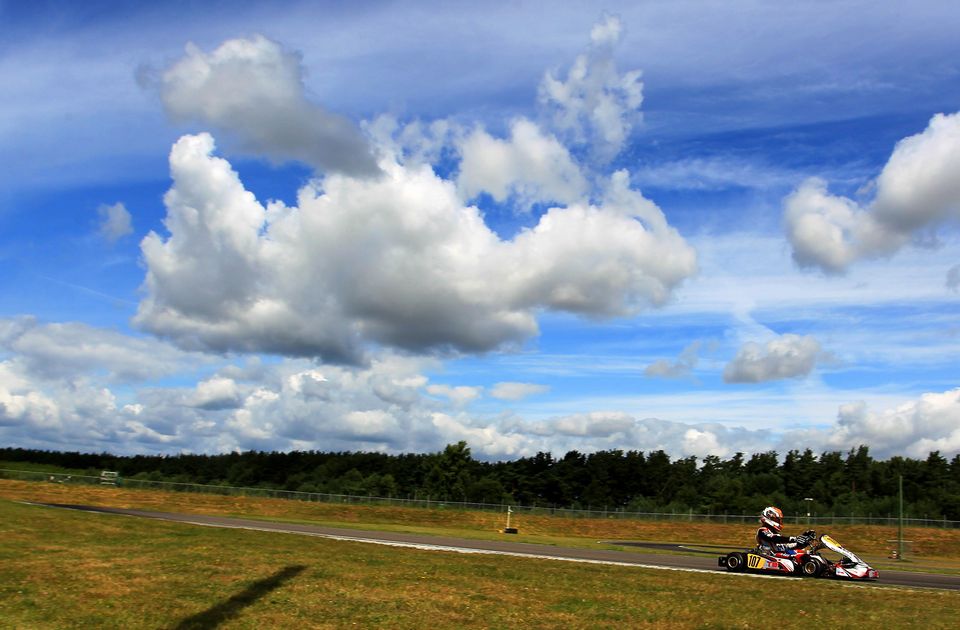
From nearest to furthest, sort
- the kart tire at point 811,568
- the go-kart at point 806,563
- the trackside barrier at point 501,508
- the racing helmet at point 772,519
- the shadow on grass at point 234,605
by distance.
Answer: the shadow on grass at point 234,605 < the go-kart at point 806,563 < the kart tire at point 811,568 < the racing helmet at point 772,519 < the trackside barrier at point 501,508

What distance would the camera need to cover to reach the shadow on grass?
1336 cm

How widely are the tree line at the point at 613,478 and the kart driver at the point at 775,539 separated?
81.5 meters

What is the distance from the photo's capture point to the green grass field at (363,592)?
14.0 metres

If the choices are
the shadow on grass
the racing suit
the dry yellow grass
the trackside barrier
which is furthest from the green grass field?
the trackside barrier

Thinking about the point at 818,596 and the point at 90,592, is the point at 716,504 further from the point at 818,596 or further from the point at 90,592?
the point at 90,592

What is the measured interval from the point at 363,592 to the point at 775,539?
1620 cm

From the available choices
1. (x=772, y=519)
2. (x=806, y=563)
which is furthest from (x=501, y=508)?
(x=806, y=563)

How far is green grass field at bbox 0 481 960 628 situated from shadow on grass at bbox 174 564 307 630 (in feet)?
0.11

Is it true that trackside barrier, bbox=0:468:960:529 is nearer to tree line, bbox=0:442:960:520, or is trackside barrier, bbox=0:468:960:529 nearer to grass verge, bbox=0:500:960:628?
tree line, bbox=0:442:960:520

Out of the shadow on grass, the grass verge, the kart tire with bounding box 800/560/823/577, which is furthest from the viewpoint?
the kart tire with bounding box 800/560/823/577

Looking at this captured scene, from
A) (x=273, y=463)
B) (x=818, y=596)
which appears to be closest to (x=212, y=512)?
(x=818, y=596)

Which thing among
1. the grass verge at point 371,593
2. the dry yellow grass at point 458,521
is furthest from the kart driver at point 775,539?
the dry yellow grass at point 458,521

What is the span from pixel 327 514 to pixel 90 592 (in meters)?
50.7

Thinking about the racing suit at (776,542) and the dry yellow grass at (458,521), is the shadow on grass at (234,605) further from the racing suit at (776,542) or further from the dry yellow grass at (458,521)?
the dry yellow grass at (458,521)
